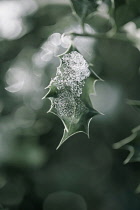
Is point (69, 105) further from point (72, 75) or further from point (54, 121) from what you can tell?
point (54, 121)

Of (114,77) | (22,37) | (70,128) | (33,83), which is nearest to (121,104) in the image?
(114,77)

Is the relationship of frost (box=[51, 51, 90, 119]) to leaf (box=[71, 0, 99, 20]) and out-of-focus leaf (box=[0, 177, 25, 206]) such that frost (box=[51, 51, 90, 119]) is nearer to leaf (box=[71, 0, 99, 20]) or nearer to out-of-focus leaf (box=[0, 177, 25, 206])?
leaf (box=[71, 0, 99, 20])

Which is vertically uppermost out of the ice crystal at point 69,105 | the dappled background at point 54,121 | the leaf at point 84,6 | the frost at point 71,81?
the leaf at point 84,6

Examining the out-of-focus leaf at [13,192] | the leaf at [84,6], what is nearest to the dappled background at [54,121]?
the out-of-focus leaf at [13,192]

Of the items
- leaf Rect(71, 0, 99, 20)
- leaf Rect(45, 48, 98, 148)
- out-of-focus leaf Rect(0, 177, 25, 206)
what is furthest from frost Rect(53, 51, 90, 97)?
out-of-focus leaf Rect(0, 177, 25, 206)

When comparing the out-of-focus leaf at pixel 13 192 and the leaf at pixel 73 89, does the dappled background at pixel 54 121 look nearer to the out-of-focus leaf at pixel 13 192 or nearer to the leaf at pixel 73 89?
the out-of-focus leaf at pixel 13 192

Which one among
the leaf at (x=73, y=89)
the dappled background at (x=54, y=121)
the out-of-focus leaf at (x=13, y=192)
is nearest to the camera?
the leaf at (x=73, y=89)

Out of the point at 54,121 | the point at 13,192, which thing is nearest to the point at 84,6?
the point at 54,121
